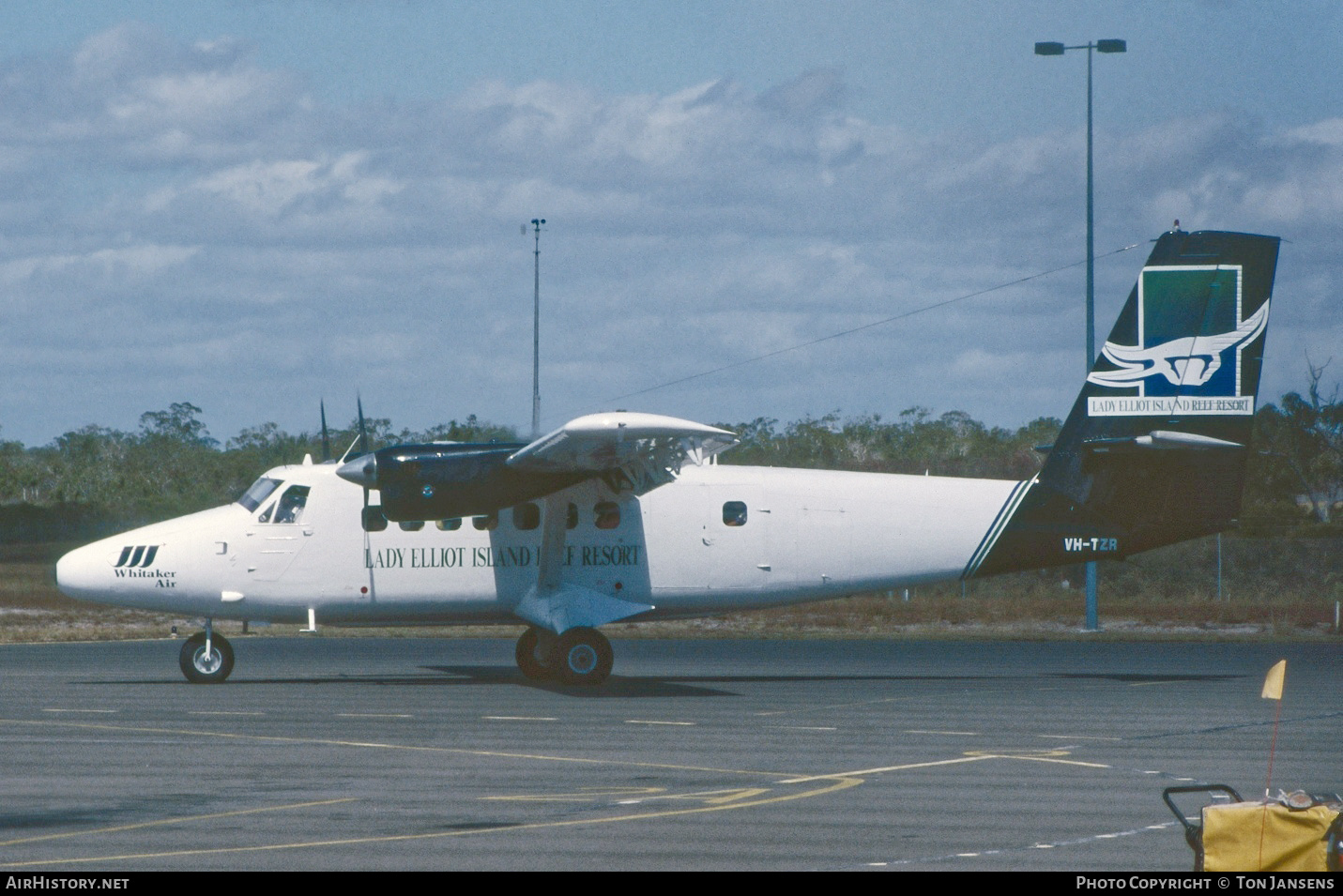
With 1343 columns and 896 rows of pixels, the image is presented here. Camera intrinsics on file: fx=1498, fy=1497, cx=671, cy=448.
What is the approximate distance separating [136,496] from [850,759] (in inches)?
2346

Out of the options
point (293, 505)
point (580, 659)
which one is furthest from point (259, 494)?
point (580, 659)

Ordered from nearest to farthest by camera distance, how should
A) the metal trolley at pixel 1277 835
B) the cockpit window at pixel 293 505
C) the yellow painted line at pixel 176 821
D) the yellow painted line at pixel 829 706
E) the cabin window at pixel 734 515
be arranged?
the metal trolley at pixel 1277 835
the yellow painted line at pixel 176 821
the yellow painted line at pixel 829 706
the cockpit window at pixel 293 505
the cabin window at pixel 734 515

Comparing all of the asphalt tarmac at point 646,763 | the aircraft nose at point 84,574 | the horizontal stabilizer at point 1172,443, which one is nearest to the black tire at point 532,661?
the asphalt tarmac at point 646,763

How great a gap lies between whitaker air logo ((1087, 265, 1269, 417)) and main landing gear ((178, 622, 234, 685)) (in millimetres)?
12905

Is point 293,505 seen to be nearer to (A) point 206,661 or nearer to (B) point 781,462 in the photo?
(A) point 206,661

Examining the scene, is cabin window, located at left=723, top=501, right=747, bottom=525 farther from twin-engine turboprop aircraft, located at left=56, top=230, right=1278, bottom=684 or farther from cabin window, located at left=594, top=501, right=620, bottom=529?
cabin window, located at left=594, top=501, right=620, bottom=529

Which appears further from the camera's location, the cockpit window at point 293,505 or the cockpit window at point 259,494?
the cockpit window at point 259,494

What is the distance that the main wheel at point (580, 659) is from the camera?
65.1 feet

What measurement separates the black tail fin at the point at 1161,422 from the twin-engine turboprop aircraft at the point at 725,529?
1.0 inches

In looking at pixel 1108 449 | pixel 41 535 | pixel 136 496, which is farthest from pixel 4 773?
pixel 136 496

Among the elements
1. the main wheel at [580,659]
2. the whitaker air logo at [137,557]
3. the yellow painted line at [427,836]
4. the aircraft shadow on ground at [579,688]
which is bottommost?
the aircraft shadow on ground at [579,688]

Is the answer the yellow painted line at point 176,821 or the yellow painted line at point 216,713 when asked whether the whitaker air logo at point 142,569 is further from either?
the yellow painted line at point 176,821

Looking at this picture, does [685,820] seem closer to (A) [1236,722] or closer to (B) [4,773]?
(B) [4,773]
